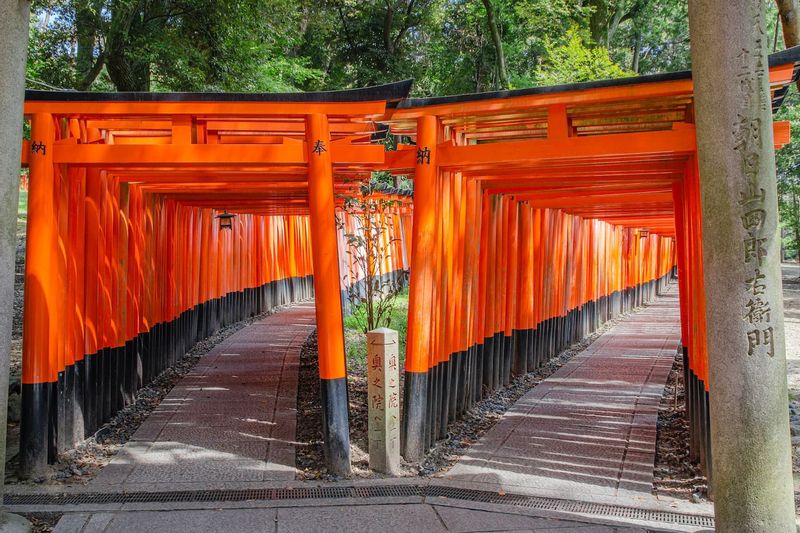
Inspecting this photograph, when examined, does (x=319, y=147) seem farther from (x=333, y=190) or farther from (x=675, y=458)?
(x=675, y=458)

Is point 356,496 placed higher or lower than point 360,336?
lower

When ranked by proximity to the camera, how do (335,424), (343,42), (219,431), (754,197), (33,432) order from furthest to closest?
(343,42) < (219,431) < (335,424) < (33,432) < (754,197)

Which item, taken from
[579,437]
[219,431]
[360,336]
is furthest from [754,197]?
[360,336]

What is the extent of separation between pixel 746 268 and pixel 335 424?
11.2ft

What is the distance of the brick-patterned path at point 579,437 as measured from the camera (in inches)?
220

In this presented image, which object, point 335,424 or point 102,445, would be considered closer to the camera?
point 335,424

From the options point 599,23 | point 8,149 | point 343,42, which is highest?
point 343,42

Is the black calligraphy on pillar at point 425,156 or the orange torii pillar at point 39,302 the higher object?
the black calligraphy on pillar at point 425,156

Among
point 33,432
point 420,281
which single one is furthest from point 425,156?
point 33,432

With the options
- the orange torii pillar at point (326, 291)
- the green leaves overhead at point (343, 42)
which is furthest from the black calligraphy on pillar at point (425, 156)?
the green leaves overhead at point (343, 42)

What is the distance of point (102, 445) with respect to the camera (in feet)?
21.6

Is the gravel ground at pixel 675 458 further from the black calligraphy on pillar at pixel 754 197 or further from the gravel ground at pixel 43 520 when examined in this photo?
the gravel ground at pixel 43 520

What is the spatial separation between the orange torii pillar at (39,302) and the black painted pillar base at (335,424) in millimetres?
2190

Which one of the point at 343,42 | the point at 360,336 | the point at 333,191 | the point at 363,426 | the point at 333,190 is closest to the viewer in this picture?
the point at 333,191
